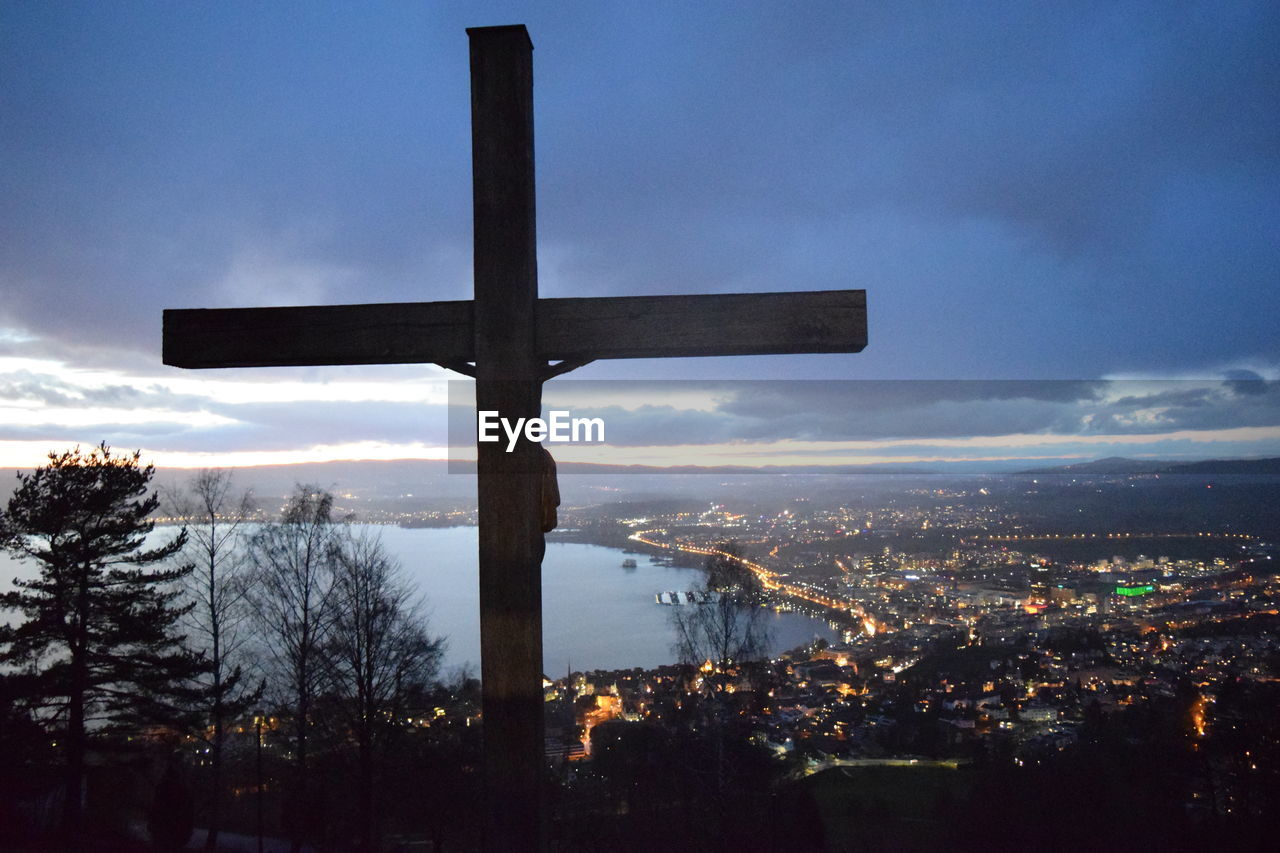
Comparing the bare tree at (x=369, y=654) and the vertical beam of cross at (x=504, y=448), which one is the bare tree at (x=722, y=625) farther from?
the vertical beam of cross at (x=504, y=448)

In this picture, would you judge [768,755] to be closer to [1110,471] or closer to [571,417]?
[1110,471]

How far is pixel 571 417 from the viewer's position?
1961mm

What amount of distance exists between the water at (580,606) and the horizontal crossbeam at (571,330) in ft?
27.3

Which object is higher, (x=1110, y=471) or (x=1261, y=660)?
(x=1110, y=471)

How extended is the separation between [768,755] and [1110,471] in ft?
22.7

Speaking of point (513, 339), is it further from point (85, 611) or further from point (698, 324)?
point (85, 611)

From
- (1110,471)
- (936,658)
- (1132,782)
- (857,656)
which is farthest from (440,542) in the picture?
(1110,471)

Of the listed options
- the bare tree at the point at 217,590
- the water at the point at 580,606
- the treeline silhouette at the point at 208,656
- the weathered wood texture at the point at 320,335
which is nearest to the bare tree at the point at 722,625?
the water at the point at 580,606

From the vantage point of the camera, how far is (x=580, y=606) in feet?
51.8

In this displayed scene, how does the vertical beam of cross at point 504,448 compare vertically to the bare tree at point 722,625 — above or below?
above

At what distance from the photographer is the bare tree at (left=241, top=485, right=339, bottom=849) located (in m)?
9.57

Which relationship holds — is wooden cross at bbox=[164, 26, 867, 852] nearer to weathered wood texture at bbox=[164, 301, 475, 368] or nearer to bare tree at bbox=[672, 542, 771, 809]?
weathered wood texture at bbox=[164, 301, 475, 368]

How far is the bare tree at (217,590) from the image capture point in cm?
1042

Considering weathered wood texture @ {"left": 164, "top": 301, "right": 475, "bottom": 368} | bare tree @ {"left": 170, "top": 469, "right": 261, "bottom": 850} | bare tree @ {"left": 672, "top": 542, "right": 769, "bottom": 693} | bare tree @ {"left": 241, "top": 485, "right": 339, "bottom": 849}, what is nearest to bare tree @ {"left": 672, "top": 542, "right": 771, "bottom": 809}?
bare tree @ {"left": 672, "top": 542, "right": 769, "bottom": 693}
